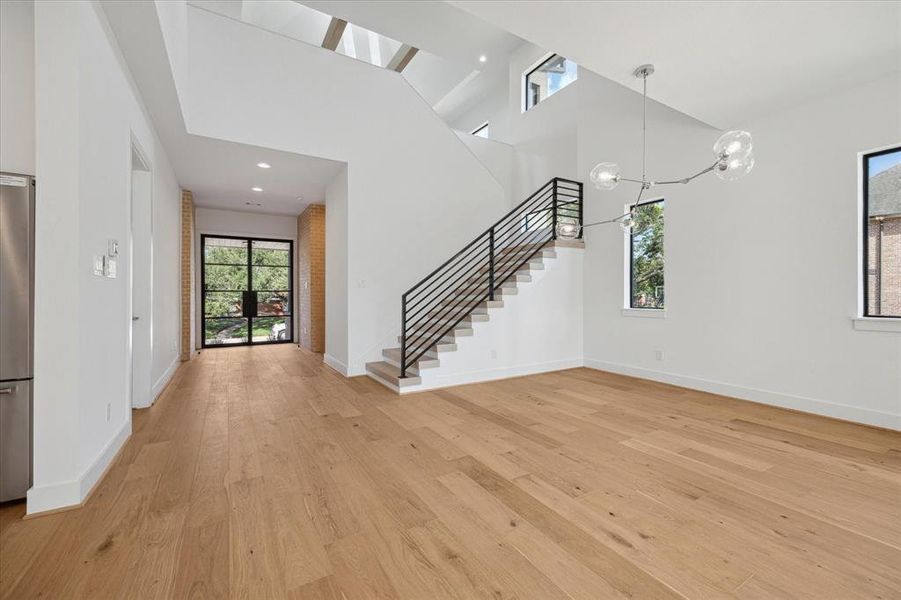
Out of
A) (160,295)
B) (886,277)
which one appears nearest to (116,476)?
(160,295)

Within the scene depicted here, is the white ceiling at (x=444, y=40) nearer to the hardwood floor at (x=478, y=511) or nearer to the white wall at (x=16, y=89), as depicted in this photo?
the white wall at (x=16, y=89)

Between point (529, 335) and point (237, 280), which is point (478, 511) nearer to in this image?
point (529, 335)

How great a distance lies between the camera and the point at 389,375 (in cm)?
455

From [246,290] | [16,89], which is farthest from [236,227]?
[16,89]

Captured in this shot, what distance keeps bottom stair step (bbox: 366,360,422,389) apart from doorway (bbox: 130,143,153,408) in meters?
2.37

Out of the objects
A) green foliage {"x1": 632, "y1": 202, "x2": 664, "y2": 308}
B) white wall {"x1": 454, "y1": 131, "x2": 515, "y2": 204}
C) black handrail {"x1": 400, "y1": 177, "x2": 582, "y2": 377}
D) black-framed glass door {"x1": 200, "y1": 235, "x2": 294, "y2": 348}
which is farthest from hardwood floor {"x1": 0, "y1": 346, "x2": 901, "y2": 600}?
black-framed glass door {"x1": 200, "y1": 235, "x2": 294, "y2": 348}

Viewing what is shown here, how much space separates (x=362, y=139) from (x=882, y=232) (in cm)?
562

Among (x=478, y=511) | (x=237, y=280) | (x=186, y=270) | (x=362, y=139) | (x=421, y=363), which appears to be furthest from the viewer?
(x=237, y=280)

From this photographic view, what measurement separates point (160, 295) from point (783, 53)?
6.54 metres

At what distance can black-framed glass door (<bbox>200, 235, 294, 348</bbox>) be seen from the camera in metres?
8.16

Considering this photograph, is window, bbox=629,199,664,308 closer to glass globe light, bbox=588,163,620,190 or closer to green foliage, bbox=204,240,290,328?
glass globe light, bbox=588,163,620,190

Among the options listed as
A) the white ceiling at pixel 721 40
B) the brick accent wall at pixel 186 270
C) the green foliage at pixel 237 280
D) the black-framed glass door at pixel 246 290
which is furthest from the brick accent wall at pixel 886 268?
the green foliage at pixel 237 280

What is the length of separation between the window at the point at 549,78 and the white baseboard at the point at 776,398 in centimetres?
471

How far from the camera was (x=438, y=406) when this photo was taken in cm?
381
